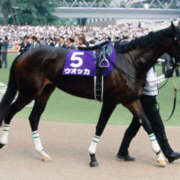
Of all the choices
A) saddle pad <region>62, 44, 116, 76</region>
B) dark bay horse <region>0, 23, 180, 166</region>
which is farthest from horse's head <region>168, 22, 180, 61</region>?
saddle pad <region>62, 44, 116, 76</region>

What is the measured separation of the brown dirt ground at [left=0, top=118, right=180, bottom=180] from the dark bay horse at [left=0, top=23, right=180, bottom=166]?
204mm

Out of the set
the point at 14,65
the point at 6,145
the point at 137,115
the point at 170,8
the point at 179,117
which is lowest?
the point at 170,8

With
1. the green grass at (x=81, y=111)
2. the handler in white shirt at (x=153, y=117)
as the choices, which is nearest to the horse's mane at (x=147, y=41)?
the handler in white shirt at (x=153, y=117)

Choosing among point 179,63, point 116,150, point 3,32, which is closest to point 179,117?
point 116,150

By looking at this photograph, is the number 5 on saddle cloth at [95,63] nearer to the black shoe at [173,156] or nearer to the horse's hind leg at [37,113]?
the horse's hind leg at [37,113]

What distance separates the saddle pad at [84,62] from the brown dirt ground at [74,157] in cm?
111

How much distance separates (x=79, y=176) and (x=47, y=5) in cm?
6245

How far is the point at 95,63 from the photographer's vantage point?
6.01 m

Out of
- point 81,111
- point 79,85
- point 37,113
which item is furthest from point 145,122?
point 81,111

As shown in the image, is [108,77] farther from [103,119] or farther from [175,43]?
[175,43]

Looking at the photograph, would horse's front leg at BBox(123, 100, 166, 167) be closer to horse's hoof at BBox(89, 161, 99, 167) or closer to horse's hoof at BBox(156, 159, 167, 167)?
horse's hoof at BBox(156, 159, 167, 167)

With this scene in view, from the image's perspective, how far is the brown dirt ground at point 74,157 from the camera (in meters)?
5.51

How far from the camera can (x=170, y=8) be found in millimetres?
98562

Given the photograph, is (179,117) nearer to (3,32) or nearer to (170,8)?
(3,32)
